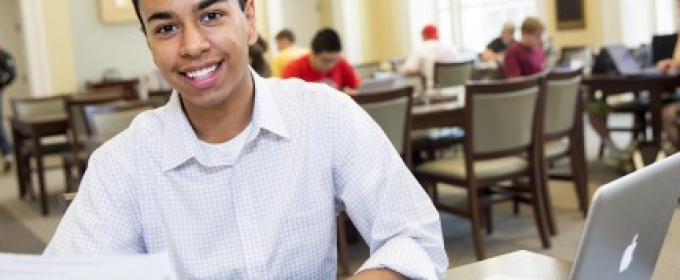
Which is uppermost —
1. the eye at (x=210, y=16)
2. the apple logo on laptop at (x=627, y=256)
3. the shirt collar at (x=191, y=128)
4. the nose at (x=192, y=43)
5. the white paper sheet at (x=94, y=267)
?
the eye at (x=210, y=16)

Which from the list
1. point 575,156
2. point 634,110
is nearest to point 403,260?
point 575,156

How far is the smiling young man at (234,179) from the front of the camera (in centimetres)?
132

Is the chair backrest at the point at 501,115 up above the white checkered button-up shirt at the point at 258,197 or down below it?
below

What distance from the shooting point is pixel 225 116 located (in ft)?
4.58

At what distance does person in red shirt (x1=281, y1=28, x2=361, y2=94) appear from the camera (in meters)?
5.33

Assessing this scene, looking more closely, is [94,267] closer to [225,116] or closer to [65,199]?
[225,116]

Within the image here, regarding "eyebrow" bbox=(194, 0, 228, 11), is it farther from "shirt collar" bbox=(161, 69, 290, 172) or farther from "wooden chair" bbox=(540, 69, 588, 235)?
"wooden chair" bbox=(540, 69, 588, 235)

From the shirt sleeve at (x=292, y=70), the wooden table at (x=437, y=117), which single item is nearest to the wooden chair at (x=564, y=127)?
the wooden table at (x=437, y=117)

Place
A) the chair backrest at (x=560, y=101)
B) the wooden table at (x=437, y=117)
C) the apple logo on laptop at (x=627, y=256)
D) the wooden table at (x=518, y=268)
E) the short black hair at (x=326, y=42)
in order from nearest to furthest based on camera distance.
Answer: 1. the apple logo on laptop at (x=627, y=256)
2. the wooden table at (x=518, y=268)
3. the wooden table at (x=437, y=117)
4. the chair backrest at (x=560, y=101)
5. the short black hair at (x=326, y=42)

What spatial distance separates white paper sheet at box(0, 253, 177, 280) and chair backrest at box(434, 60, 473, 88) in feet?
20.5

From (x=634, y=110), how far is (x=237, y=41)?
17.8ft

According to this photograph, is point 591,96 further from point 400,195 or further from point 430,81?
point 400,195

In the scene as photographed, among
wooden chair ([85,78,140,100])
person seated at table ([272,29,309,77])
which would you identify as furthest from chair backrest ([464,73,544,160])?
wooden chair ([85,78,140,100])

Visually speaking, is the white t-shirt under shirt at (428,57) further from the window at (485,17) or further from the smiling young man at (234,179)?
the smiling young man at (234,179)
